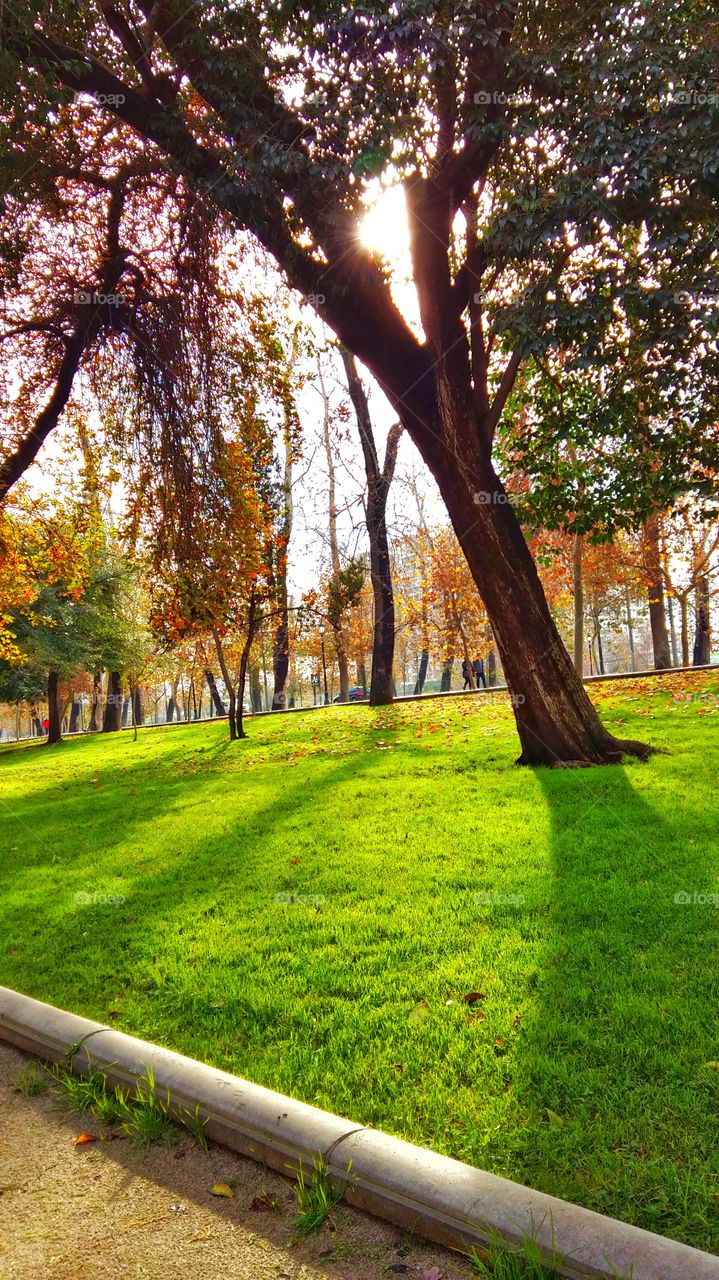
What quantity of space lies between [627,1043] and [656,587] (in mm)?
25187

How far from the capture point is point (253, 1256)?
2.17 m

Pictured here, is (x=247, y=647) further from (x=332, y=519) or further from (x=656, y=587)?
(x=656, y=587)

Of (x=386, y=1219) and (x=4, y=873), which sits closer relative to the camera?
(x=386, y=1219)

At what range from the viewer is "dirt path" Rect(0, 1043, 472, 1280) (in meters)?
2.12

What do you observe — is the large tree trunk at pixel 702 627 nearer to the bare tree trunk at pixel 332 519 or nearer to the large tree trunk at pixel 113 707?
the bare tree trunk at pixel 332 519

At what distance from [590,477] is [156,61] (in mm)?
7964

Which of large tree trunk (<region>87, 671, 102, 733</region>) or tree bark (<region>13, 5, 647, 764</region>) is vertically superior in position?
tree bark (<region>13, 5, 647, 764</region>)

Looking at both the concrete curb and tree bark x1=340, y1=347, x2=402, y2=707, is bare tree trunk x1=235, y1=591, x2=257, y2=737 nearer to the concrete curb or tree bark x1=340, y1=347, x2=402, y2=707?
tree bark x1=340, y1=347, x2=402, y2=707

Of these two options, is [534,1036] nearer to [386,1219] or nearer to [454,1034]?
[454,1034]

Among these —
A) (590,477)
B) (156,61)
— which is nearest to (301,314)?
(156,61)

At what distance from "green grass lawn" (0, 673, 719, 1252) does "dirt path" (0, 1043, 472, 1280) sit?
18.3 inches

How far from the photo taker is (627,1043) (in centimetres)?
308

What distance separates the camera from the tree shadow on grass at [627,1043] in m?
2.32

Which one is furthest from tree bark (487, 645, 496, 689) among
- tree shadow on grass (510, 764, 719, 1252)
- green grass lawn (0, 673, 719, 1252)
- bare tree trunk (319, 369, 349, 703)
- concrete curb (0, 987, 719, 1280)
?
concrete curb (0, 987, 719, 1280)
